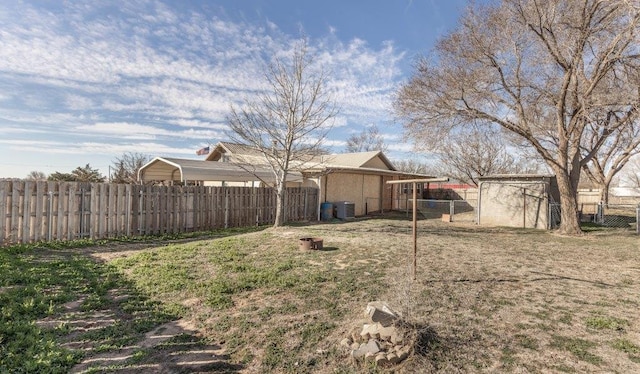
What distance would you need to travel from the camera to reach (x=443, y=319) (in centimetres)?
403

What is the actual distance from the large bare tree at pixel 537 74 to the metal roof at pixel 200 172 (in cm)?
731

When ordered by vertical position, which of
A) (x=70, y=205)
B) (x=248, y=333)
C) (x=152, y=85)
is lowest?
(x=248, y=333)

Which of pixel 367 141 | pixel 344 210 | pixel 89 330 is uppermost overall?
pixel 367 141

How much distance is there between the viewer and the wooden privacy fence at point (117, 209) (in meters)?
8.36

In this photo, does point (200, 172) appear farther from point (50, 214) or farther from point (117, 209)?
point (50, 214)

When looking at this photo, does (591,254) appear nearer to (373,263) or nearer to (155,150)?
(373,263)

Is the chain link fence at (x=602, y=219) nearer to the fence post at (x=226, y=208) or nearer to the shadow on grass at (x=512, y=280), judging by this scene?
the shadow on grass at (x=512, y=280)

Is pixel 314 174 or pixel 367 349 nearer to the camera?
pixel 367 349

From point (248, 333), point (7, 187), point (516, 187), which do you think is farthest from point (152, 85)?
point (516, 187)

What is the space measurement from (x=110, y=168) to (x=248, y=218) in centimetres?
1848

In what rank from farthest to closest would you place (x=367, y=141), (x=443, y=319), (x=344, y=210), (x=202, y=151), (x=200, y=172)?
(x=367, y=141) → (x=202, y=151) → (x=344, y=210) → (x=200, y=172) → (x=443, y=319)

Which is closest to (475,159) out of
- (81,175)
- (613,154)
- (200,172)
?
(613,154)

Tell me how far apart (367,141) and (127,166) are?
26518 mm

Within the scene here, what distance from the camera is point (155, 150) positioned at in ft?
104
